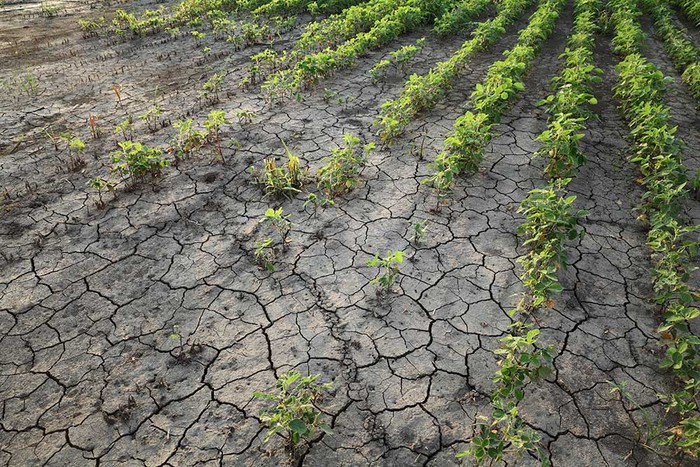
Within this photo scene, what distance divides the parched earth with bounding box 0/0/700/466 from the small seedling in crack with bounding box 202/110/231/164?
16cm

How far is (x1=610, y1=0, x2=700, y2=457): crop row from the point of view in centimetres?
268

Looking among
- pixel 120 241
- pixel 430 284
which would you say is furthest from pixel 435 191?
pixel 120 241

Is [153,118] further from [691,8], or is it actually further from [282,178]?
[691,8]

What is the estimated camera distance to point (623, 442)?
8.47ft

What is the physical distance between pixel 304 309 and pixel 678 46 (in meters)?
8.75

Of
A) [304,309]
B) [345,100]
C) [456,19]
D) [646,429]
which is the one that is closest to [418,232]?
[304,309]

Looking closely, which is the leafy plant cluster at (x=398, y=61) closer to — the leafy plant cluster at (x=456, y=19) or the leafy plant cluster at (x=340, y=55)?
the leafy plant cluster at (x=340, y=55)

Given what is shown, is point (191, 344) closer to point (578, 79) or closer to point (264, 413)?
point (264, 413)

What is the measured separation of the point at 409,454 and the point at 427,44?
8.31m

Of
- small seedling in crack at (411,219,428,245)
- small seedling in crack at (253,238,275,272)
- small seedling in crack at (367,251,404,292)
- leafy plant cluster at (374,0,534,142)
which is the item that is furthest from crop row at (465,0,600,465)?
small seedling in crack at (253,238,275,272)

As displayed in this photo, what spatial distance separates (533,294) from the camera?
11.1 feet

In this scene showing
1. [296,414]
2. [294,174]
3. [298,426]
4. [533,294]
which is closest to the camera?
[298,426]

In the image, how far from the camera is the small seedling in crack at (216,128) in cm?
525

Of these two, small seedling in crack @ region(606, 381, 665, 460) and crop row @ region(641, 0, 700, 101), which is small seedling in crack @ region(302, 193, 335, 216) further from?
crop row @ region(641, 0, 700, 101)
